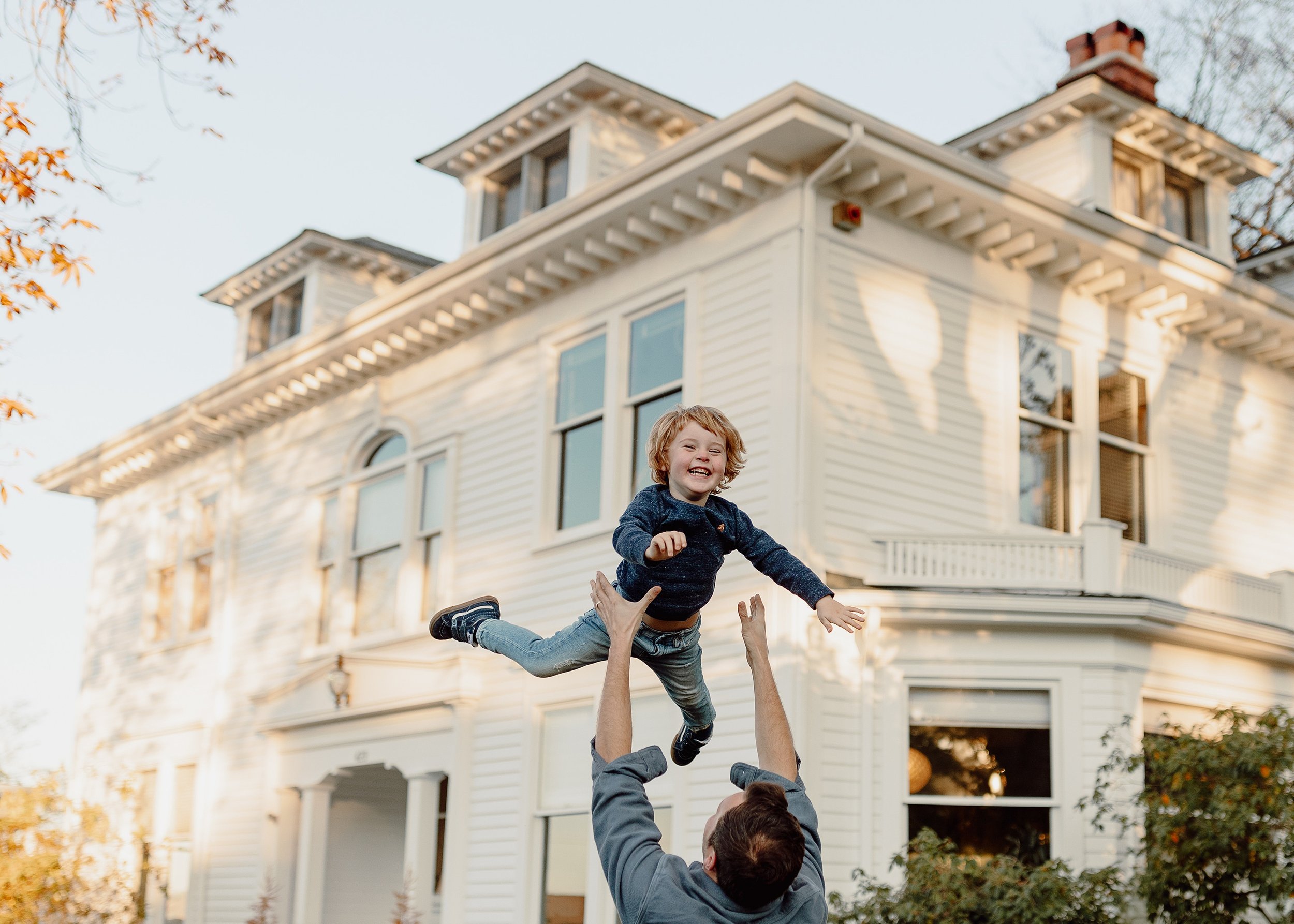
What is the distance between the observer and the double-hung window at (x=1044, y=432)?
12961mm

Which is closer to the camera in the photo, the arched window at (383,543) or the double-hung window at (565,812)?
the double-hung window at (565,812)

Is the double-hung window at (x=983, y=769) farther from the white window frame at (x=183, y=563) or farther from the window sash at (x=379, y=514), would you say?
the white window frame at (x=183, y=563)

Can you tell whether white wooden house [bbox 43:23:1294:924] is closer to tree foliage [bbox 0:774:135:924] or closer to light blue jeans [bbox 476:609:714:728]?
tree foliage [bbox 0:774:135:924]

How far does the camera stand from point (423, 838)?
14117 mm

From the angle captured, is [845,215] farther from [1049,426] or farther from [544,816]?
[544,816]

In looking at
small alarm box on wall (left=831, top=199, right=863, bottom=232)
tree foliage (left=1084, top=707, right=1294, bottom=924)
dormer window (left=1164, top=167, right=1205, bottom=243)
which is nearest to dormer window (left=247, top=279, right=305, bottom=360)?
small alarm box on wall (left=831, top=199, right=863, bottom=232)

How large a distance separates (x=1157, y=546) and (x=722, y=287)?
466cm

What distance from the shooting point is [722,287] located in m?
12.4

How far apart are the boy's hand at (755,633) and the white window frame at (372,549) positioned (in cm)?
1102

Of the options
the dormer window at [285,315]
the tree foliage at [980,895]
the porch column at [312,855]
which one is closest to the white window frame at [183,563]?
the dormer window at [285,315]

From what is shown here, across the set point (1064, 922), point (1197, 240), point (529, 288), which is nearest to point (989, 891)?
point (1064, 922)

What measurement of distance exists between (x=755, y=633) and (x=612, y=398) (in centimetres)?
948

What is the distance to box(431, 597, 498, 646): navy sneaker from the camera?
511 centimetres

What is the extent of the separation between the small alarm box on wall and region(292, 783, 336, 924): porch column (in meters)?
7.98
